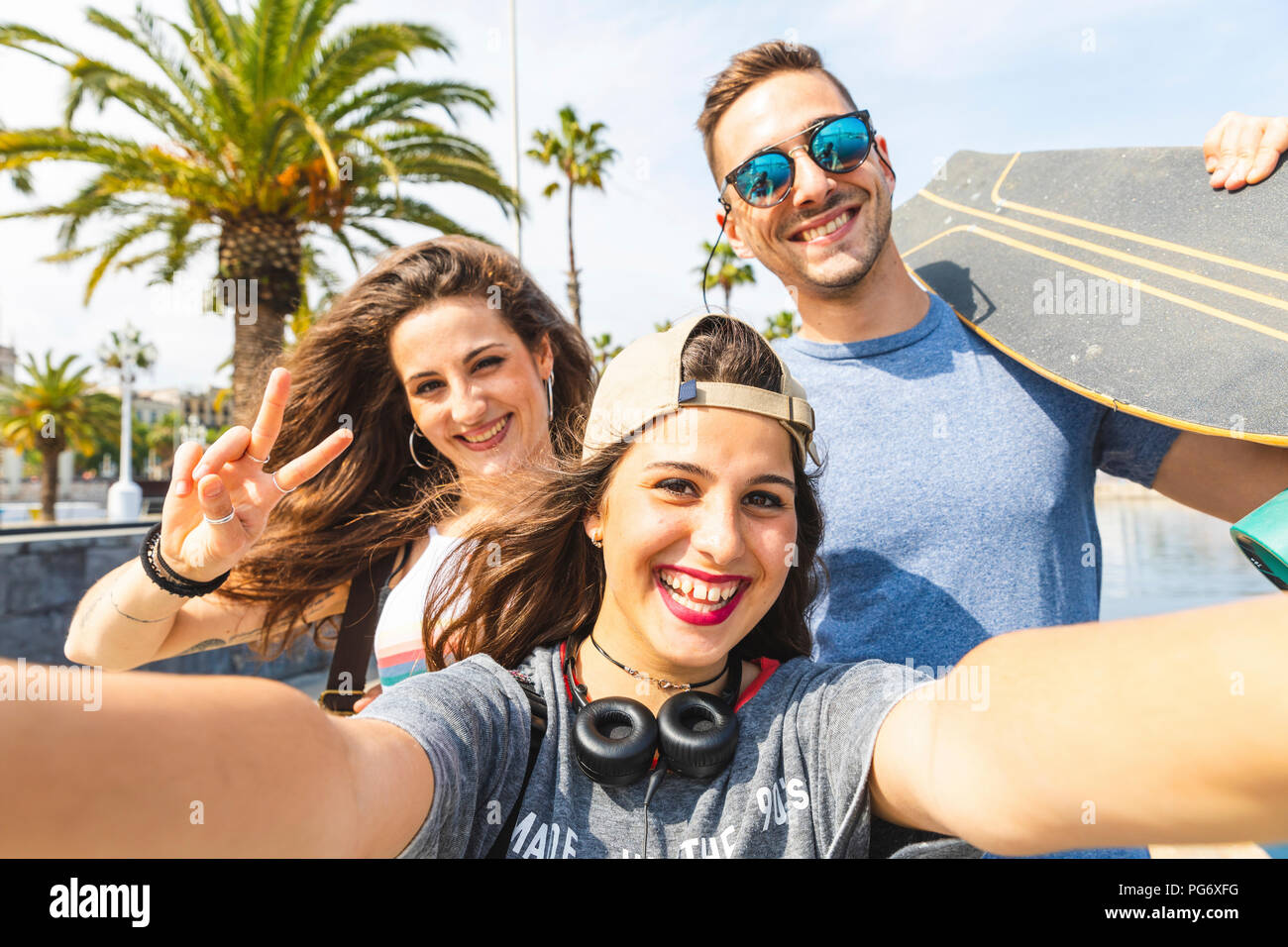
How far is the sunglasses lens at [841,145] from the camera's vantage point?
2.44 meters

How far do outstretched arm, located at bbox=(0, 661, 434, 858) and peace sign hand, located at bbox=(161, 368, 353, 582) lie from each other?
1.10 m

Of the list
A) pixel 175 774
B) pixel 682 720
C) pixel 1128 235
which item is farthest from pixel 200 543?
pixel 1128 235

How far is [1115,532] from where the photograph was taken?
84.3ft

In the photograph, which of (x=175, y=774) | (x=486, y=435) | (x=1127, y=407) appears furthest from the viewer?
(x=486, y=435)

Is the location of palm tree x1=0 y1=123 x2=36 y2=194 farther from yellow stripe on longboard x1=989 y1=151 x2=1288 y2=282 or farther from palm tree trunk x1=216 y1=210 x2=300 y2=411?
yellow stripe on longboard x1=989 y1=151 x2=1288 y2=282

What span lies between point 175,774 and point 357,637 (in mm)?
1952

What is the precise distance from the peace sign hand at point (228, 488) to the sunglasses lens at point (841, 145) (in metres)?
1.66

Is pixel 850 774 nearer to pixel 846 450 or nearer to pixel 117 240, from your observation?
pixel 846 450

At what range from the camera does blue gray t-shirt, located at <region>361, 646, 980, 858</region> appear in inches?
51.8

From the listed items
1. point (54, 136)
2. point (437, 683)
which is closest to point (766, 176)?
point (437, 683)

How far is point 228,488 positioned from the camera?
1969mm

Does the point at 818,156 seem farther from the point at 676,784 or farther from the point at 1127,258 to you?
the point at 676,784

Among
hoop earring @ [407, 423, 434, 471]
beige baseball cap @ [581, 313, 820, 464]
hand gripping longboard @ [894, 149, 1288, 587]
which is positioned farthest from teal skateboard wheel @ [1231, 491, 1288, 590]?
hoop earring @ [407, 423, 434, 471]
